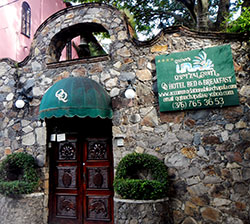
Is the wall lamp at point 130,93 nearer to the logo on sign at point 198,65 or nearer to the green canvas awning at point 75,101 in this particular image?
the green canvas awning at point 75,101

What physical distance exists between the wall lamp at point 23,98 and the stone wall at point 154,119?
0.16 m

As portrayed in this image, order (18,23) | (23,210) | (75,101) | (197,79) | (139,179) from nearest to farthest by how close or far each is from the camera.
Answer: (75,101) < (139,179) < (197,79) < (23,210) < (18,23)

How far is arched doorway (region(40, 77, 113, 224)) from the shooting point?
5418 millimetres

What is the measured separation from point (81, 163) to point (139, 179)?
69.8 inches

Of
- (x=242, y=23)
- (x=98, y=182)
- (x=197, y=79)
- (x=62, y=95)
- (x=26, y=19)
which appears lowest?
(x=98, y=182)

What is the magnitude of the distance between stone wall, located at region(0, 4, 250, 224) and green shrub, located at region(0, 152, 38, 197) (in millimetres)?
294

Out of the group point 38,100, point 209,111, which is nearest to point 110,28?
point 38,100

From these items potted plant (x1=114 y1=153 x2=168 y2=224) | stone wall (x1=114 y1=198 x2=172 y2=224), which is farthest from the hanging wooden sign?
stone wall (x1=114 y1=198 x2=172 y2=224)

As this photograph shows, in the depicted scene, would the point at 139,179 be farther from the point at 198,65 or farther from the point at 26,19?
the point at 26,19

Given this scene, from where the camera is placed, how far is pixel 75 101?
486cm

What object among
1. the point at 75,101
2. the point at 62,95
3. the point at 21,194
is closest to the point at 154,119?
the point at 75,101

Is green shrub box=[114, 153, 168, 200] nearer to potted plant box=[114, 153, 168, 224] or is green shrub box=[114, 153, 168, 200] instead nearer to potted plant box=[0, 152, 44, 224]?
potted plant box=[114, 153, 168, 224]

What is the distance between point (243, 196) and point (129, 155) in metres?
2.56

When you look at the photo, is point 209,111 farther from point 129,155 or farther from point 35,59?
point 35,59
